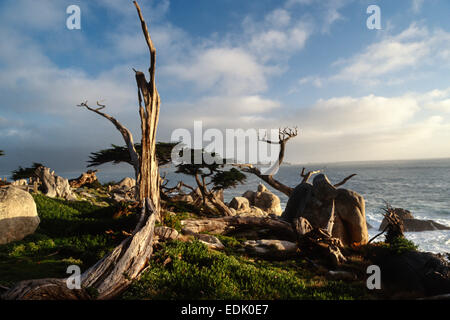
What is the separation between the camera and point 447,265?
716 cm

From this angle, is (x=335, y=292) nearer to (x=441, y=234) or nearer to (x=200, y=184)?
(x=200, y=184)

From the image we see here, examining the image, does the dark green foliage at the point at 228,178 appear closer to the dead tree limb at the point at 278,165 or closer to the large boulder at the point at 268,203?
the dead tree limb at the point at 278,165

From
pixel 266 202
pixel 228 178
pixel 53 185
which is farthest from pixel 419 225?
pixel 53 185

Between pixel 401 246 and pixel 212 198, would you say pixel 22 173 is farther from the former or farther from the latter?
pixel 401 246

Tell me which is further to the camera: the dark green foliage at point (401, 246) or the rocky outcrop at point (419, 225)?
the rocky outcrop at point (419, 225)

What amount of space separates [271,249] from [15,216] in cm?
985

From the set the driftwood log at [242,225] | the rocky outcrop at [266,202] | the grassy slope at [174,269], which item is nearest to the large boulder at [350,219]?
the driftwood log at [242,225]

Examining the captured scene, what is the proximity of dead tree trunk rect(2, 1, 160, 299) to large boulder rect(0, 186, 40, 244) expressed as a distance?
407 cm

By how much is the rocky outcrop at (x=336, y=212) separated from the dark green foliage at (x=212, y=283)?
6076 mm

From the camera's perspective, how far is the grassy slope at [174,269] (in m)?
5.13

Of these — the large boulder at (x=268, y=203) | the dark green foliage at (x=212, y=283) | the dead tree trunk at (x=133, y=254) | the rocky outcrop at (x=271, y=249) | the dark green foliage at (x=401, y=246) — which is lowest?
the large boulder at (x=268, y=203)

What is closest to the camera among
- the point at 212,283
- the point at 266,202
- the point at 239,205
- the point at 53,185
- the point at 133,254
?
the point at 212,283

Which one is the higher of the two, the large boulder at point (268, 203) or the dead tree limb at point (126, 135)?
the dead tree limb at point (126, 135)

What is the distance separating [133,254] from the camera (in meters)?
6.06
